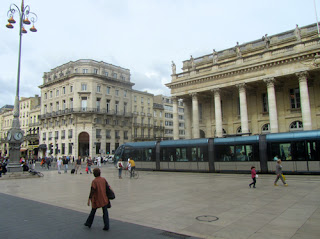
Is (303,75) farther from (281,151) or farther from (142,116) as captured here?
(142,116)

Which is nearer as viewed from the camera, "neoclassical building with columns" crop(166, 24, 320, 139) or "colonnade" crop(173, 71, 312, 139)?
"colonnade" crop(173, 71, 312, 139)

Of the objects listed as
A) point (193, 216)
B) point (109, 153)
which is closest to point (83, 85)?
point (109, 153)

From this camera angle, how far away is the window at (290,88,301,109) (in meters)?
30.3

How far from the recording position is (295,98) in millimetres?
30547

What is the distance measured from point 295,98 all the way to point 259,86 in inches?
174

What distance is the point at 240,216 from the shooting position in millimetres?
7445

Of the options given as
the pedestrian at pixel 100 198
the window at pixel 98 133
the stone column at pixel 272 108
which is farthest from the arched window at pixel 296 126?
the window at pixel 98 133

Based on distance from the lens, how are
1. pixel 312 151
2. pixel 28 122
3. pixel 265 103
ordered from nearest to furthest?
pixel 312 151 → pixel 265 103 → pixel 28 122

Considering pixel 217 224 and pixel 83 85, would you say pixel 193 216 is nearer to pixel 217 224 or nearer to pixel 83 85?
pixel 217 224

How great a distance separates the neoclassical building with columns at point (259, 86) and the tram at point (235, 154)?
8176mm

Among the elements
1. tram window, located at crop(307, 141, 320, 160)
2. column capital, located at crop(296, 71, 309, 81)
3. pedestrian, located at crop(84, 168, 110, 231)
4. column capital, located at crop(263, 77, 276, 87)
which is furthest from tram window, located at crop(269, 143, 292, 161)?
pedestrian, located at crop(84, 168, 110, 231)

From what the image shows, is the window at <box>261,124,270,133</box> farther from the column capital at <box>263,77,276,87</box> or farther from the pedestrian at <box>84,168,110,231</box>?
the pedestrian at <box>84,168,110,231</box>

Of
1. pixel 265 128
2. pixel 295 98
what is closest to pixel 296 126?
pixel 295 98

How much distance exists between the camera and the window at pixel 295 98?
30.3 m
